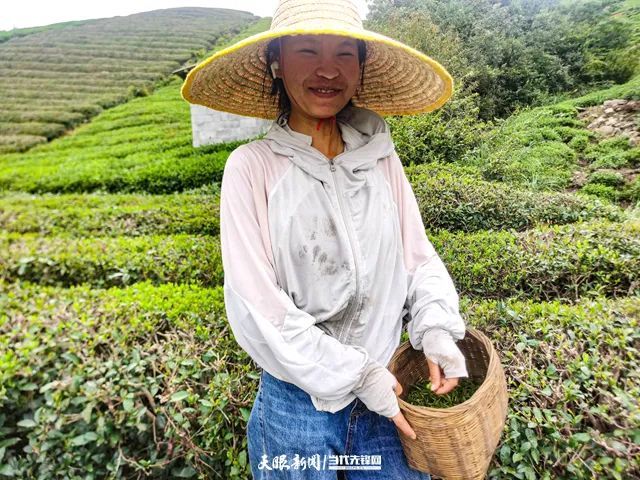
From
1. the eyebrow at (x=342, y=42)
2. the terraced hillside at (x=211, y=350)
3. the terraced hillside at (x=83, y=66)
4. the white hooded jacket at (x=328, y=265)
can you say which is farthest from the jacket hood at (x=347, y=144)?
the terraced hillside at (x=83, y=66)

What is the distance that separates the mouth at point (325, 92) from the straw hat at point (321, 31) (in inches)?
7.0

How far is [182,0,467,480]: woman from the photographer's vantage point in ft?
3.68

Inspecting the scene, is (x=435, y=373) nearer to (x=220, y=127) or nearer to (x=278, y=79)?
(x=278, y=79)

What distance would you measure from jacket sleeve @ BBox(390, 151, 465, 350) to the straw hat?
33cm

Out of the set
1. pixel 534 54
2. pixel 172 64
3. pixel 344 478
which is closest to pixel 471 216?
pixel 344 478

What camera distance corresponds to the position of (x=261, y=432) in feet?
4.22

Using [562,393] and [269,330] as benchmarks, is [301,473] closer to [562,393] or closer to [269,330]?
[269,330]

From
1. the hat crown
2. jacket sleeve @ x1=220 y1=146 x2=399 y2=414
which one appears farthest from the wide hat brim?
jacket sleeve @ x1=220 y1=146 x2=399 y2=414


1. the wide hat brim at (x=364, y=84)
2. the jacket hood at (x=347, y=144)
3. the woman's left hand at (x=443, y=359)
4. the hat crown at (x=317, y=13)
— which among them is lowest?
the woman's left hand at (x=443, y=359)

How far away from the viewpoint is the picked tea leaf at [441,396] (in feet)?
4.46

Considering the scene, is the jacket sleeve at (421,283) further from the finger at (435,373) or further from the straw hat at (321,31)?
the straw hat at (321,31)

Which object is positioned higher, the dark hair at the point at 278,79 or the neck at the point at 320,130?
the dark hair at the point at 278,79

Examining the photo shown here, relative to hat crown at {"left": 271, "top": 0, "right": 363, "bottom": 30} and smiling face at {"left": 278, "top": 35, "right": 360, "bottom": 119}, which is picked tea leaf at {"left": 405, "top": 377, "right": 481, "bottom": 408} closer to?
smiling face at {"left": 278, "top": 35, "right": 360, "bottom": 119}

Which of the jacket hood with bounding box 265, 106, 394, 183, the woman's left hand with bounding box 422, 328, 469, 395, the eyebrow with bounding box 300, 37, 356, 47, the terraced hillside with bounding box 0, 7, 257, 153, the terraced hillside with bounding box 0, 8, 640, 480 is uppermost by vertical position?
the eyebrow with bounding box 300, 37, 356, 47
